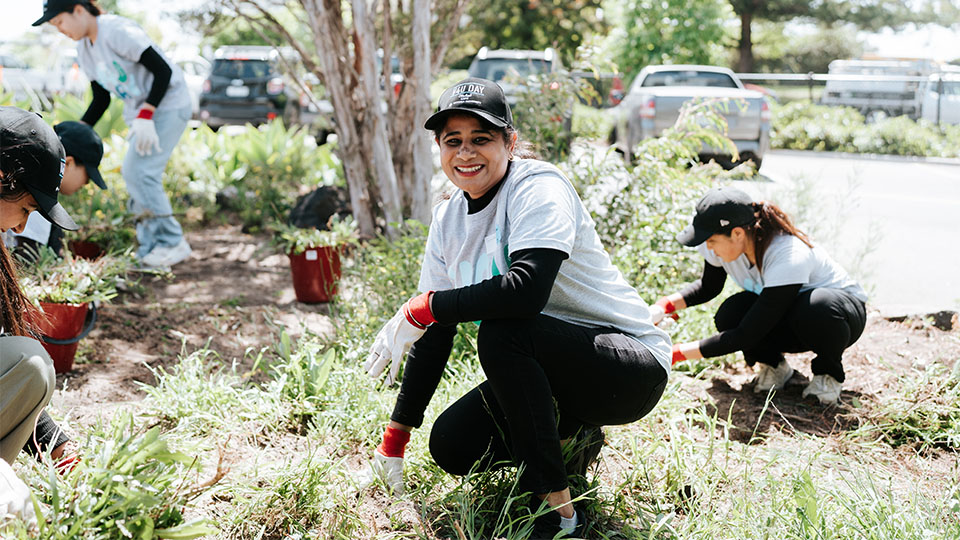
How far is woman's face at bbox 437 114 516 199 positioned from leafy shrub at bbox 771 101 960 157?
12.4 m

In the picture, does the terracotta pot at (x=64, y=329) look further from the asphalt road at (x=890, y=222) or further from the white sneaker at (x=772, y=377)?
the asphalt road at (x=890, y=222)

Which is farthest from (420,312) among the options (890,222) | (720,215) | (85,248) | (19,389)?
(890,222)

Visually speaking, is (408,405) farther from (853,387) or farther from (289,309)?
(289,309)

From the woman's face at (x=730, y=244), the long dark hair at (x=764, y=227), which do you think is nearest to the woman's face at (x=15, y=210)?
the woman's face at (x=730, y=244)

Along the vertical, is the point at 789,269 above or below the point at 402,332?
below

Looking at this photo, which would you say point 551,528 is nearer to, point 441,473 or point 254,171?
point 441,473

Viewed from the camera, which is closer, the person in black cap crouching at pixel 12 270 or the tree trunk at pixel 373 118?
the person in black cap crouching at pixel 12 270

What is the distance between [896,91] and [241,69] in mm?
13227

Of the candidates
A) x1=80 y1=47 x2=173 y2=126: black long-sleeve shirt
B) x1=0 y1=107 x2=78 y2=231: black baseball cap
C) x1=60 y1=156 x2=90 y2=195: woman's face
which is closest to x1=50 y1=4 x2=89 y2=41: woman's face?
x1=80 y1=47 x2=173 y2=126: black long-sleeve shirt

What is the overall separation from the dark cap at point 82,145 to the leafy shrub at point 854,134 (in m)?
12.3

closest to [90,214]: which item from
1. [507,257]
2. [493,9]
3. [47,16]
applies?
[47,16]

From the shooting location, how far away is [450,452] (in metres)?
2.15

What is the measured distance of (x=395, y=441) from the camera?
7.16ft

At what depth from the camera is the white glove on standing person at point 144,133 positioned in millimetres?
4625
